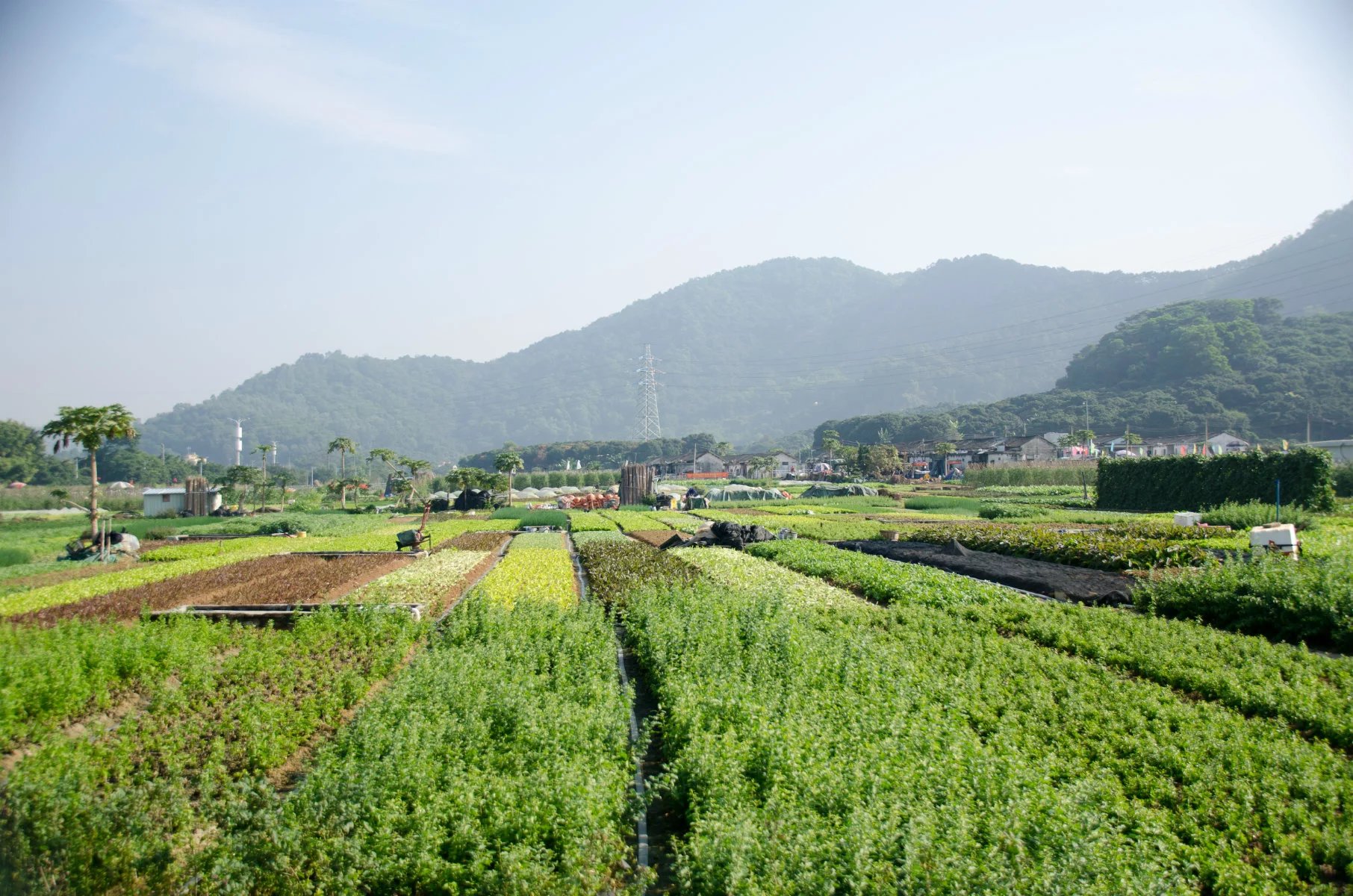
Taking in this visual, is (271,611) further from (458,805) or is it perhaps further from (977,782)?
(977,782)

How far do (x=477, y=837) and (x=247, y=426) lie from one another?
21347 centimetres

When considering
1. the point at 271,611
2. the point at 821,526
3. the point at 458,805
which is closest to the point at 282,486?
the point at 821,526

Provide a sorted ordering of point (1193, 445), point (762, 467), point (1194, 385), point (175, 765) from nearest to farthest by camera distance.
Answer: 1. point (175, 765)
2. point (1193, 445)
3. point (762, 467)
4. point (1194, 385)

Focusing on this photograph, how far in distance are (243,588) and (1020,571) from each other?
16.9 m

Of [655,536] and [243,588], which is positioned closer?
[243,588]

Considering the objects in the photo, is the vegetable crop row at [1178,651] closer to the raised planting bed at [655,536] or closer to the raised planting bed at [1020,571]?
the raised planting bed at [1020,571]

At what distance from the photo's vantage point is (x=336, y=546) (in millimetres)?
27703

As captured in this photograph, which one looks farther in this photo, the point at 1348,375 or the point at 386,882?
the point at 1348,375

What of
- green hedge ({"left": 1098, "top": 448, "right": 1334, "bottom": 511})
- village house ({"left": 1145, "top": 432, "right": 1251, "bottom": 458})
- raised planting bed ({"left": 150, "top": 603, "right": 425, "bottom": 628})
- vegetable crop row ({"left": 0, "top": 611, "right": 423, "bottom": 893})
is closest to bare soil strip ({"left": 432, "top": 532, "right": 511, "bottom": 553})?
raised planting bed ({"left": 150, "top": 603, "right": 425, "bottom": 628})

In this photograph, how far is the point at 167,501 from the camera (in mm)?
51625

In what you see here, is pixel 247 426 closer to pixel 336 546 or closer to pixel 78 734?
pixel 336 546

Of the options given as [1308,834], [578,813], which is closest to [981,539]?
[1308,834]

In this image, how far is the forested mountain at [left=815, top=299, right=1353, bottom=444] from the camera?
11125 cm

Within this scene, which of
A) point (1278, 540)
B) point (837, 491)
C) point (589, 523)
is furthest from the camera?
point (837, 491)
